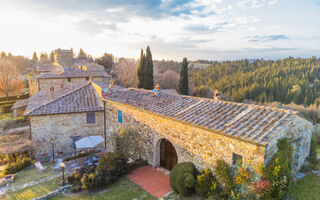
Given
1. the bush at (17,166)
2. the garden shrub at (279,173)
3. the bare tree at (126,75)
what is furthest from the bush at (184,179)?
the bare tree at (126,75)

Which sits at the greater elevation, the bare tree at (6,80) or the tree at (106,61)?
the tree at (106,61)

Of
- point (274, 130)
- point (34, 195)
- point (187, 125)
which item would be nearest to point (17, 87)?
point (34, 195)

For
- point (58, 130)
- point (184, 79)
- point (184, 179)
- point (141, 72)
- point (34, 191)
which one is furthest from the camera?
point (184, 79)

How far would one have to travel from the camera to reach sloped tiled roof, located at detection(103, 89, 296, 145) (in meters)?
8.35

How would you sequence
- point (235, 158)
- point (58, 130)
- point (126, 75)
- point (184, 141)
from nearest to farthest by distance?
point (235, 158)
point (184, 141)
point (58, 130)
point (126, 75)

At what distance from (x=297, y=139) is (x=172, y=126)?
6.38 meters

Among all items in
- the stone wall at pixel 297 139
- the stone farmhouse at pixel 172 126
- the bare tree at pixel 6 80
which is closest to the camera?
the stone wall at pixel 297 139

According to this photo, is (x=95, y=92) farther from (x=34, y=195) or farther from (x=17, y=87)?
(x=17, y=87)

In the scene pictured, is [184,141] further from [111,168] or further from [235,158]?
[111,168]

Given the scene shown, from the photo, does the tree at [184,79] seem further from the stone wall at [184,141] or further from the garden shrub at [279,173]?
the garden shrub at [279,173]

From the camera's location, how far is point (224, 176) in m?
8.90

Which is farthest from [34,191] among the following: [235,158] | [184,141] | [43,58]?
[43,58]

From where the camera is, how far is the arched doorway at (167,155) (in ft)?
41.4

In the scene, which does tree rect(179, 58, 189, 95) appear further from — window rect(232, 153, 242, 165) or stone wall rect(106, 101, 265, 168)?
window rect(232, 153, 242, 165)
